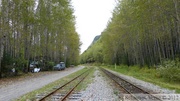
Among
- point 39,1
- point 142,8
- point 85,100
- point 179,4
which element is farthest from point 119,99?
point 39,1

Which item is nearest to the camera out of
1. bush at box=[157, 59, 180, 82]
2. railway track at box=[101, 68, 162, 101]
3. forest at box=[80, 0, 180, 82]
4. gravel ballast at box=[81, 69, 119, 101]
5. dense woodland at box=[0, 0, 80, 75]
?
railway track at box=[101, 68, 162, 101]

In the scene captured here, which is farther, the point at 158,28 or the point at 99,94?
the point at 158,28

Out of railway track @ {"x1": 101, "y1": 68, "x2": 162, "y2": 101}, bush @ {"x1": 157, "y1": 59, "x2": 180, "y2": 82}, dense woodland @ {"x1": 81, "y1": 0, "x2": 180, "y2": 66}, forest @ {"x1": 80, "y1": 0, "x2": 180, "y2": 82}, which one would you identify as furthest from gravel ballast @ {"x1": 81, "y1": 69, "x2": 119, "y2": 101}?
dense woodland @ {"x1": 81, "y1": 0, "x2": 180, "y2": 66}

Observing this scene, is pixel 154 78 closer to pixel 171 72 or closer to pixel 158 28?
pixel 171 72

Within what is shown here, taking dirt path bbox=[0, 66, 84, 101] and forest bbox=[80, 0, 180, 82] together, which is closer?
dirt path bbox=[0, 66, 84, 101]

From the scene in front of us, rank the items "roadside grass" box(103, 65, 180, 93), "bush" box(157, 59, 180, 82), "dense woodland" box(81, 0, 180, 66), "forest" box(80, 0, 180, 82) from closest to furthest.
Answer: "roadside grass" box(103, 65, 180, 93) < "bush" box(157, 59, 180, 82) < "forest" box(80, 0, 180, 82) < "dense woodland" box(81, 0, 180, 66)

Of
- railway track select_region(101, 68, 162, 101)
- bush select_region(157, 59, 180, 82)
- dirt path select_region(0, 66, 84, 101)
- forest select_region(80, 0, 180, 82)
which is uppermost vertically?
forest select_region(80, 0, 180, 82)

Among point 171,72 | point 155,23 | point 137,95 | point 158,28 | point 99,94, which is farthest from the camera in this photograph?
point 158,28

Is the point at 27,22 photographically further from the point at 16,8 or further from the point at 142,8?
the point at 142,8

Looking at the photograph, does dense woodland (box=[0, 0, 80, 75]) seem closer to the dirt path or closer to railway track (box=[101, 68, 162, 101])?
the dirt path

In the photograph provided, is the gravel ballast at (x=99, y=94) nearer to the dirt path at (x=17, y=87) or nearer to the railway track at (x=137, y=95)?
the railway track at (x=137, y=95)

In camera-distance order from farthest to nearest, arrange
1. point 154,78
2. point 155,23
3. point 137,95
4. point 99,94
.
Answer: point 155,23
point 154,78
point 99,94
point 137,95

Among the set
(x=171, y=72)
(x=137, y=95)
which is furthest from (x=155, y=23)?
(x=137, y=95)

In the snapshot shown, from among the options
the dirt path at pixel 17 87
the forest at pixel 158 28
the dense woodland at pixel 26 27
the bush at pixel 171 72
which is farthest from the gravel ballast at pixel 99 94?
the dense woodland at pixel 26 27
